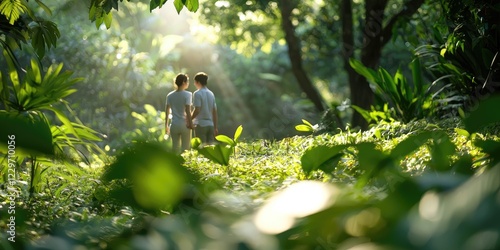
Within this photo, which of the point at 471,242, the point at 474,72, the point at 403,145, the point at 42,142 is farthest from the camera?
the point at 474,72

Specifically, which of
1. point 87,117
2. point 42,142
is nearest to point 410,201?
point 42,142

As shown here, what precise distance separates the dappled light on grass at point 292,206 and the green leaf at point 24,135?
26 centimetres

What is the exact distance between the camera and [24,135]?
783 mm

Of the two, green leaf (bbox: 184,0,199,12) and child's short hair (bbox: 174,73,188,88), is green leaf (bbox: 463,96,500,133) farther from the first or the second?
child's short hair (bbox: 174,73,188,88)

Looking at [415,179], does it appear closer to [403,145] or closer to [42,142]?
[403,145]

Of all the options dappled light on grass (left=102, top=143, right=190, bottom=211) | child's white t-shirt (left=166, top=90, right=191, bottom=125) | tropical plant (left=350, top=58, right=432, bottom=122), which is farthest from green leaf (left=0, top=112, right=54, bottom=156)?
child's white t-shirt (left=166, top=90, right=191, bottom=125)

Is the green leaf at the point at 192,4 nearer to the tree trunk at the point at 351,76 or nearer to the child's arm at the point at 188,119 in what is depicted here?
the child's arm at the point at 188,119

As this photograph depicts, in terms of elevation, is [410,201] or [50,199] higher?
[50,199]

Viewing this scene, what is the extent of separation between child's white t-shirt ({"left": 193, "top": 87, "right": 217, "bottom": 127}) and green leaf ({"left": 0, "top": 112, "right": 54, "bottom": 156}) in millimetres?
8675

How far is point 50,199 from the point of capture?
421cm

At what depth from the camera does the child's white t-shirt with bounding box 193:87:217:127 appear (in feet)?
31.1

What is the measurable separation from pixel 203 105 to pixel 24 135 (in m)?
8.75

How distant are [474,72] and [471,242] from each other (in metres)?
7.20

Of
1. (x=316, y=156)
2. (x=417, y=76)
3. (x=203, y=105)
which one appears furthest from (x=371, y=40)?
(x=316, y=156)
